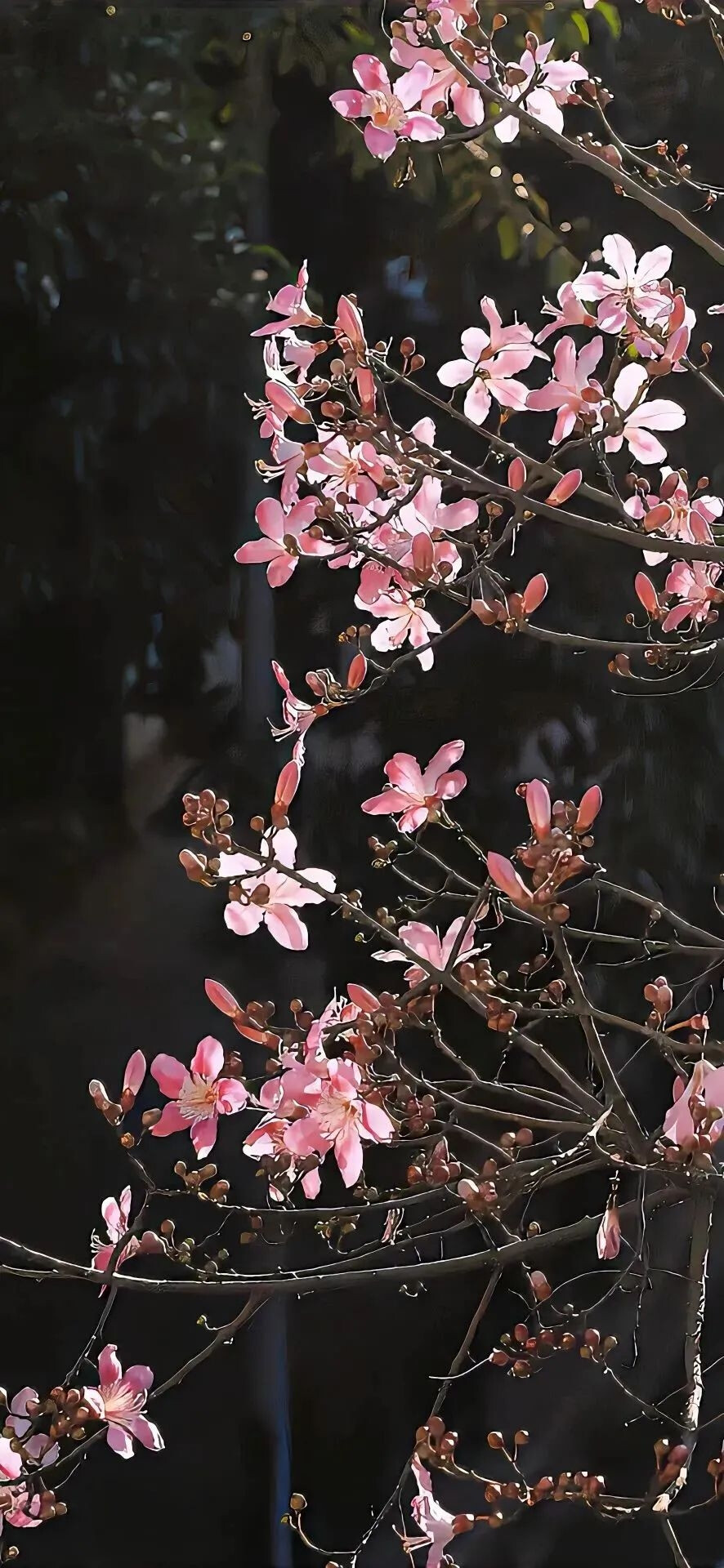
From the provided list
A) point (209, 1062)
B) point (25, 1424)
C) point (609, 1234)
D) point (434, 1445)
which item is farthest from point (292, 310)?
point (25, 1424)

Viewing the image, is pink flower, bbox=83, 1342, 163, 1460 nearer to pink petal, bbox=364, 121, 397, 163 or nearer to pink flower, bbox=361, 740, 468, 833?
pink flower, bbox=361, 740, 468, 833

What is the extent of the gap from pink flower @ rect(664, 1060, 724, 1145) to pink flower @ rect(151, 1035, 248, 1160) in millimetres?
322

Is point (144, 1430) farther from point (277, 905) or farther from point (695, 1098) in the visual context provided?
point (695, 1098)

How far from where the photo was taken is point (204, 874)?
62 cm

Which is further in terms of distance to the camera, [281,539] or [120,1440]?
[120,1440]

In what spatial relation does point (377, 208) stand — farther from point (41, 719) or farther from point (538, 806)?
point (538, 806)

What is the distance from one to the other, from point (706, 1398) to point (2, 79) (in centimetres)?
163

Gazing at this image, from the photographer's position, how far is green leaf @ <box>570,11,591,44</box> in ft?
3.66

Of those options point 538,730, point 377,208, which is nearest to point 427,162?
point 377,208

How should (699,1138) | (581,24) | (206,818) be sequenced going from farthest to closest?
(581,24), (206,818), (699,1138)

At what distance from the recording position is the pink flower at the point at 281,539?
0.76 metres

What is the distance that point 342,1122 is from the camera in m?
0.64

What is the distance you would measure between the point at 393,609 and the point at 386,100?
379 mm

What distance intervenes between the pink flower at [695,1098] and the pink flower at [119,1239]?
0.37m
